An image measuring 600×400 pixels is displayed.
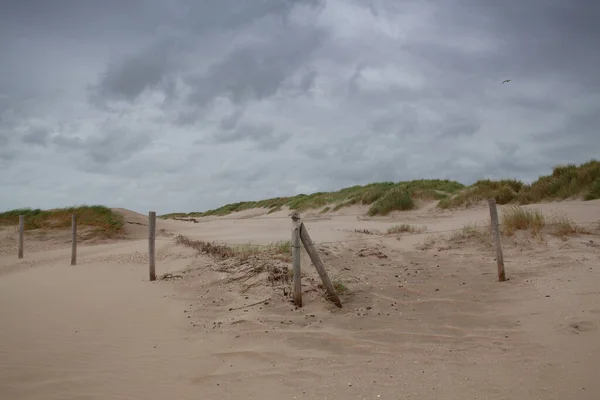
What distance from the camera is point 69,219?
21.8m

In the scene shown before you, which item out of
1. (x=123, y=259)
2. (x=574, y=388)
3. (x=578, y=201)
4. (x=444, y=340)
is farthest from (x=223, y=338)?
(x=578, y=201)

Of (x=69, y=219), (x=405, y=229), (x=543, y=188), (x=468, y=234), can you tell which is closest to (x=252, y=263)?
(x=468, y=234)

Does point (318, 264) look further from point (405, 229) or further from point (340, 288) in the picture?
point (405, 229)

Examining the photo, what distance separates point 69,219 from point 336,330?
19310 mm

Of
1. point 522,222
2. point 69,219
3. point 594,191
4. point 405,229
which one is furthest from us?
point 69,219

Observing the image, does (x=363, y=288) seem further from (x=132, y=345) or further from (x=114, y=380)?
(x=114, y=380)

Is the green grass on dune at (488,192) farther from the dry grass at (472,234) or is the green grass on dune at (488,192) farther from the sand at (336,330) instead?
the sand at (336,330)

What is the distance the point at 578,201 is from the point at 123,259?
569 inches

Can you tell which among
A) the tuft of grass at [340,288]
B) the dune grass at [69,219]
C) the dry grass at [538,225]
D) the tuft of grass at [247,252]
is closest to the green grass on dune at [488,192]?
the dry grass at [538,225]

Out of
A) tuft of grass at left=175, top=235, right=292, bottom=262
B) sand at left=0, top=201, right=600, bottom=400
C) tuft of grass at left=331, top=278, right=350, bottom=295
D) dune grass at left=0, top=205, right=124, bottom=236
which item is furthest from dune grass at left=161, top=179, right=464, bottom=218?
tuft of grass at left=331, top=278, right=350, bottom=295

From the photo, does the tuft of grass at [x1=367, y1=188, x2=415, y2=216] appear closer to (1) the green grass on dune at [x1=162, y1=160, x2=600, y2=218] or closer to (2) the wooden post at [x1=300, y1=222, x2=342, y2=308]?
(1) the green grass on dune at [x1=162, y1=160, x2=600, y2=218]

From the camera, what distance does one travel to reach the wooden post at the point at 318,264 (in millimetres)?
7020

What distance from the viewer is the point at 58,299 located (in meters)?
9.02

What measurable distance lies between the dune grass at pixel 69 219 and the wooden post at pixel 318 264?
16306 millimetres
